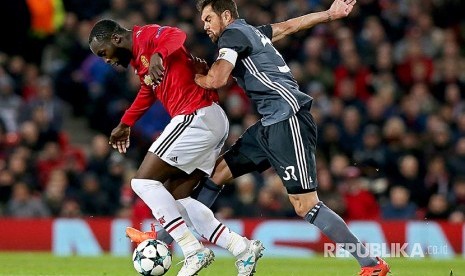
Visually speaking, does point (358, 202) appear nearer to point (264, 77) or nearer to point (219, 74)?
point (264, 77)

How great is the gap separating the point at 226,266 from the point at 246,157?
2.81 metres

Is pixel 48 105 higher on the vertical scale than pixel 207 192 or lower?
lower

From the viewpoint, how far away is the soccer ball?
28.3 feet

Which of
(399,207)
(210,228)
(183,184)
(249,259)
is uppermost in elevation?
(183,184)

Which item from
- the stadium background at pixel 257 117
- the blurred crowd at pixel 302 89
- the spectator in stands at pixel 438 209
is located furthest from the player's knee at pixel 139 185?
the spectator in stands at pixel 438 209

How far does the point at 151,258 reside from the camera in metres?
8.62

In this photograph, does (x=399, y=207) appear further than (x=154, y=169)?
Yes

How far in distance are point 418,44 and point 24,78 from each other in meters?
6.31

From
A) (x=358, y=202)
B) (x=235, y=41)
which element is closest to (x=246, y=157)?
(x=235, y=41)

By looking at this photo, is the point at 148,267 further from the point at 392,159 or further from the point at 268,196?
the point at 392,159

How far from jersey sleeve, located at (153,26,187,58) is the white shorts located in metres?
0.57

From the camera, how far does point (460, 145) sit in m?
16.3

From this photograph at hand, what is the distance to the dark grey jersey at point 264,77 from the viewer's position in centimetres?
860

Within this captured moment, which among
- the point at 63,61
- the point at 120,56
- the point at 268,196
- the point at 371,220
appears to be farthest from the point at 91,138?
the point at 120,56
